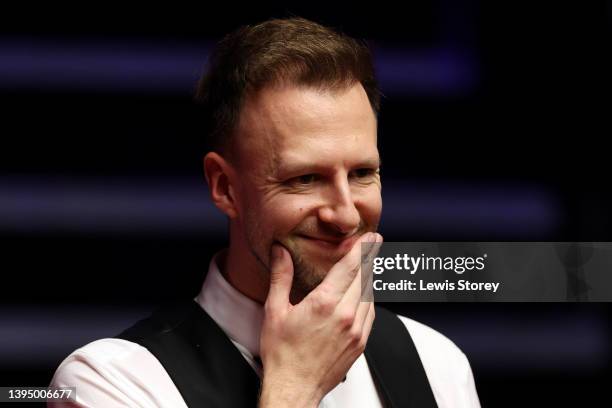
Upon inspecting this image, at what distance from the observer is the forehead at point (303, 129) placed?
6.23 ft

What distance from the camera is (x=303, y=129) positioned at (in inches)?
74.9

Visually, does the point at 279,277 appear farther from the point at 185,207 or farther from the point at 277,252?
the point at 185,207

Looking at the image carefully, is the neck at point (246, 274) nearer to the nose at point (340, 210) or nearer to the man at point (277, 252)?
the man at point (277, 252)

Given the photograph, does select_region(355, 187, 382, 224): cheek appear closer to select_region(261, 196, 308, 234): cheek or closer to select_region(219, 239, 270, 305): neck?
select_region(261, 196, 308, 234): cheek

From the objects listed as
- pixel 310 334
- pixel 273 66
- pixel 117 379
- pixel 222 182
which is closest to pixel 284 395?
pixel 310 334

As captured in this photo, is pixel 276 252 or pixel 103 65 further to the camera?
pixel 103 65

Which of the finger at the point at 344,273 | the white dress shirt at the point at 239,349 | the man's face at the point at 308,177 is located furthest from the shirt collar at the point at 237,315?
the finger at the point at 344,273

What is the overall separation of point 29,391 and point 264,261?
0.93 meters

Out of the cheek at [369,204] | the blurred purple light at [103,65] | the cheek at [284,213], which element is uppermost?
the blurred purple light at [103,65]

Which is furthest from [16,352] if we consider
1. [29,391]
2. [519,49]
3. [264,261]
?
[519,49]

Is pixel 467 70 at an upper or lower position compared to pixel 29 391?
upper

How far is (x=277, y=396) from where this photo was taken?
1.77 meters

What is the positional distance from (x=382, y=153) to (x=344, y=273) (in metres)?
1.02

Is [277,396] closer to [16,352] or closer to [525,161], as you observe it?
[16,352]
